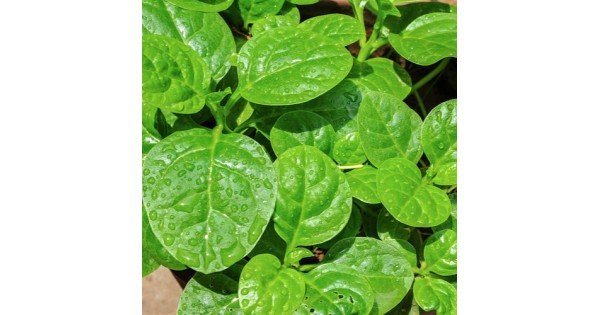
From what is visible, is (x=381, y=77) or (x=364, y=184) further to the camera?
(x=381, y=77)

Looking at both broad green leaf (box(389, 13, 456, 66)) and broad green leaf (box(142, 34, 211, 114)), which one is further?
broad green leaf (box(389, 13, 456, 66))

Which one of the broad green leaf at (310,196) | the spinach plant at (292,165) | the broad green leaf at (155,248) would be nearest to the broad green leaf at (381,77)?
the spinach plant at (292,165)

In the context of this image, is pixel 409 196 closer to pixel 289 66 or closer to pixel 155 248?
pixel 289 66

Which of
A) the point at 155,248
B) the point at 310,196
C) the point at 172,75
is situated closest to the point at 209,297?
the point at 155,248

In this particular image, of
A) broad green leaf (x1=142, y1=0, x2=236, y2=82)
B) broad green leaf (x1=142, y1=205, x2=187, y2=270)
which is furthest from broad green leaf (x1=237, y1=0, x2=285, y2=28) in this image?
broad green leaf (x1=142, y1=205, x2=187, y2=270)

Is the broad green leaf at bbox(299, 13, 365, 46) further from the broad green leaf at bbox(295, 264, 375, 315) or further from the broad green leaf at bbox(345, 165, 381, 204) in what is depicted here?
the broad green leaf at bbox(295, 264, 375, 315)
